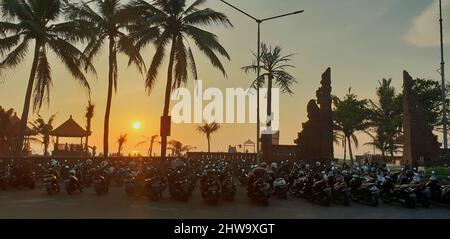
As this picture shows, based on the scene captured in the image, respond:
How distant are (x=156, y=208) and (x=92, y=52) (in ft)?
54.0

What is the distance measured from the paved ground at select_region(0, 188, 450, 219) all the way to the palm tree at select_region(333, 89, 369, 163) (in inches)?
1463

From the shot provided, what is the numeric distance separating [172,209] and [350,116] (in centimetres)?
4150

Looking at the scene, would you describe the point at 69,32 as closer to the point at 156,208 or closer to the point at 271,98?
the point at 156,208

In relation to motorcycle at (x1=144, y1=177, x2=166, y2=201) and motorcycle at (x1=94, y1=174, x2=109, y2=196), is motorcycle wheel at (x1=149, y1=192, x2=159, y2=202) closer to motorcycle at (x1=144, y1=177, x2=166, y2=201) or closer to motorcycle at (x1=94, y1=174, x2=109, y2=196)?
motorcycle at (x1=144, y1=177, x2=166, y2=201)

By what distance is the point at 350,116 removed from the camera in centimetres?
5206

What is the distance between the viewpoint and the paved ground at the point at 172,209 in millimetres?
12664

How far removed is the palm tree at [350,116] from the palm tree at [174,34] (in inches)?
1190

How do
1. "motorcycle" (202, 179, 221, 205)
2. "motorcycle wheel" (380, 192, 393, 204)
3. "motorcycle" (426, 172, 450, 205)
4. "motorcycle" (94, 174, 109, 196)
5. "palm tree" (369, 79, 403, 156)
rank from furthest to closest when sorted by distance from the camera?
"palm tree" (369, 79, 403, 156) < "motorcycle" (94, 174, 109, 196) < "motorcycle wheel" (380, 192, 393, 204) < "motorcycle" (426, 172, 450, 205) < "motorcycle" (202, 179, 221, 205)

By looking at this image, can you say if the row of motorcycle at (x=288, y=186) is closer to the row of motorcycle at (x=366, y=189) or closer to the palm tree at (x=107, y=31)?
the row of motorcycle at (x=366, y=189)

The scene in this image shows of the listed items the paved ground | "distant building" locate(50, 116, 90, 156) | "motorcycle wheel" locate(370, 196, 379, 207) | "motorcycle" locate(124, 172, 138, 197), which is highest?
"distant building" locate(50, 116, 90, 156)

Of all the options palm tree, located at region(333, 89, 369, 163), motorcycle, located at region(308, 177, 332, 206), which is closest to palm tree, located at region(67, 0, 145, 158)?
motorcycle, located at region(308, 177, 332, 206)

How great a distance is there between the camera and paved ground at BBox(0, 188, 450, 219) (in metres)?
12.7

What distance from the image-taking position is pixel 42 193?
18.1 meters

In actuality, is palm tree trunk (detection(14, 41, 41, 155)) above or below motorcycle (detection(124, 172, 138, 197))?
above
